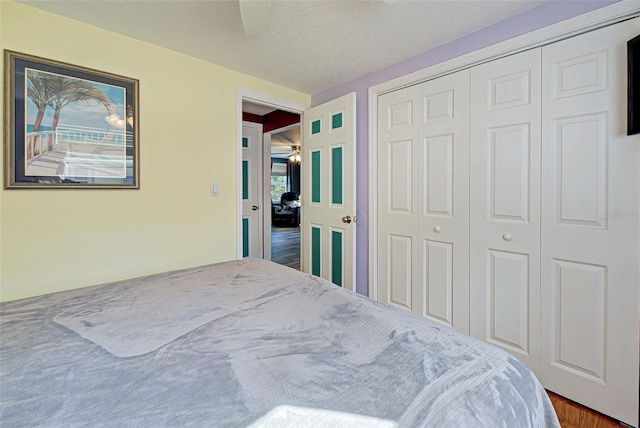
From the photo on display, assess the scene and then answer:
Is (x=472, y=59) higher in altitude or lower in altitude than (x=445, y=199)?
higher

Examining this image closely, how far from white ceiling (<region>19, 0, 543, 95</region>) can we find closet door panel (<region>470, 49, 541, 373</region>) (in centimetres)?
40

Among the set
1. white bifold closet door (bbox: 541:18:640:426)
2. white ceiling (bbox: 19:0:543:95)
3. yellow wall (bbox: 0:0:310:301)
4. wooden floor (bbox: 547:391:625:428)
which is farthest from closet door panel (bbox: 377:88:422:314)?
yellow wall (bbox: 0:0:310:301)

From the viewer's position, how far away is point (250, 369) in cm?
71

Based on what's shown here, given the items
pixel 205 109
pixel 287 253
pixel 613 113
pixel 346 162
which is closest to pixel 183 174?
pixel 205 109

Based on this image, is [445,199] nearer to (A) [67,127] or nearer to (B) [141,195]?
(B) [141,195]

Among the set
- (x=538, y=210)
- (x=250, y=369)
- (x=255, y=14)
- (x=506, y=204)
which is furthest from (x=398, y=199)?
(x=250, y=369)

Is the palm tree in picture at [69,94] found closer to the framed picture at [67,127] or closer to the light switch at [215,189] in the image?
the framed picture at [67,127]

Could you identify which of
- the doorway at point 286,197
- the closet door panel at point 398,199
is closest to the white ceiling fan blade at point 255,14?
the closet door panel at point 398,199

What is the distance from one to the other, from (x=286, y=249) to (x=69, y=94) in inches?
173

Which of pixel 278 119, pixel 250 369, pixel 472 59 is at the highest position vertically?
pixel 278 119

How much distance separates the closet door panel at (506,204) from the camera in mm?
1667

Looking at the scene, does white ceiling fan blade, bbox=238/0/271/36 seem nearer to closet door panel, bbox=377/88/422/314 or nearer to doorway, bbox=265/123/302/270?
closet door panel, bbox=377/88/422/314

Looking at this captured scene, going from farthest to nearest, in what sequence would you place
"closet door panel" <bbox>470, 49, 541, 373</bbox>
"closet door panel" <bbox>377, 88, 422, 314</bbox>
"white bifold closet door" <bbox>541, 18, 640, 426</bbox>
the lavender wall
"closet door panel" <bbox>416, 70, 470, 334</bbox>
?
"closet door panel" <bbox>377, 88, 422, 314</bbox>, "closet door panel" <bbox>416, 70, 470, 334</bbox>, "closet door panel" <bbox>470, 49, 541, 373</bbox>, the lavender wall, "white bifold closet door" <bbox>541, 18, 640, 426</bbox>

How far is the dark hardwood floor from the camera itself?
479 centimetres
